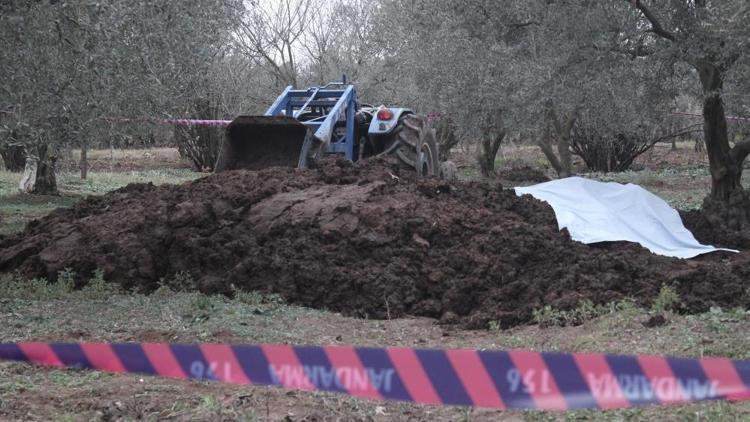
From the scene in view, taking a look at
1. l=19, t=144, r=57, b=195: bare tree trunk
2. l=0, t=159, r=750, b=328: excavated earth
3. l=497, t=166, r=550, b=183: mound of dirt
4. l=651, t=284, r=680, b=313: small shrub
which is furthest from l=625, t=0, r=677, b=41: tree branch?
l=497, t=166, r=550, b=183: mound of dirt

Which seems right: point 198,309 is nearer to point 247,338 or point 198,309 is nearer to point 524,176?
point 247,338

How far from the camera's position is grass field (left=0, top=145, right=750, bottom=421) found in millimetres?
4332

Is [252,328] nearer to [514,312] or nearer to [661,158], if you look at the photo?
[514,312]

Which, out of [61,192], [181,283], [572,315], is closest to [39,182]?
[61,192]

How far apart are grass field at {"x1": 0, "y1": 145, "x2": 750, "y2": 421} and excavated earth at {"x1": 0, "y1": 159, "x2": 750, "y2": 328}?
0.27 m

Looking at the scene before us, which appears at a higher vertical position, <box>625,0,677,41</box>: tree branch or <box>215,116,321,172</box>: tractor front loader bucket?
<box>625,0,677,41</box>: tree branch

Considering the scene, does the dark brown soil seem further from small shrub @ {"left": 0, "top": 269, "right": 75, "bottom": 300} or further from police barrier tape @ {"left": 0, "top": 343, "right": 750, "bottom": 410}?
small shrub @ {"left": 0, "top": 269, "right": 75, "bottom": 300}

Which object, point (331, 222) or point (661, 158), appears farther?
point (661, 158)

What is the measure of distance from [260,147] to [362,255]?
3.72m

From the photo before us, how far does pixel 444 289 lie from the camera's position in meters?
7.35

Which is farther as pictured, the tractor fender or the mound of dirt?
the mound of dirt

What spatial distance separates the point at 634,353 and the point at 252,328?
8.41 ft

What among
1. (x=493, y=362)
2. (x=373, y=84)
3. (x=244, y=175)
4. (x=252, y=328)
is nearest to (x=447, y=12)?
(x=244, y=175)

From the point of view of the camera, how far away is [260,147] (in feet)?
35.9
